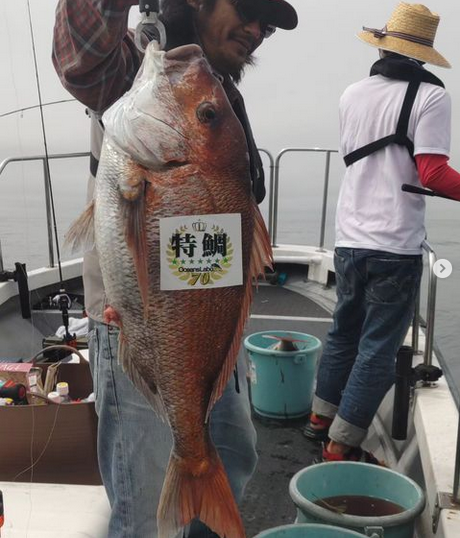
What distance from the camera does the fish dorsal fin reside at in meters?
1.27

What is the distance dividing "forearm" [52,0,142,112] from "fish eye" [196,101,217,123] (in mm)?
219

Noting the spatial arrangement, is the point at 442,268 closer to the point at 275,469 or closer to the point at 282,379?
the point at 282,379

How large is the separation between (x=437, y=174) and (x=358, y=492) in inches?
54.1

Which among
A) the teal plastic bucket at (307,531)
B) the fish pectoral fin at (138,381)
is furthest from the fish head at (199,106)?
the teal plastic bucket at (307,531)

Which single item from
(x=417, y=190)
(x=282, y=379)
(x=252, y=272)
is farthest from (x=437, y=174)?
(x=252, y=272)

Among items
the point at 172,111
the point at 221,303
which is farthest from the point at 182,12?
the point at 221,303

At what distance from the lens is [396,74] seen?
8.86 ft

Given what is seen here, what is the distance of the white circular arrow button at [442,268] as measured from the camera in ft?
8.86

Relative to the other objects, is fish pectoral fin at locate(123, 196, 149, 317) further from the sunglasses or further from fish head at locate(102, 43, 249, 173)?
the sunglasses

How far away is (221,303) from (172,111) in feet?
1.36

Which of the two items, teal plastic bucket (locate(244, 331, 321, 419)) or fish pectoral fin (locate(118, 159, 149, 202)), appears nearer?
fish pectoral fin (locate(118, 159, 149, 202))

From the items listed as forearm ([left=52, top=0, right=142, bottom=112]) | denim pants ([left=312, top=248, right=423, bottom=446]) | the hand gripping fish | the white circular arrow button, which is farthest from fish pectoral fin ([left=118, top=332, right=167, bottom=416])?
the white circular arrow button

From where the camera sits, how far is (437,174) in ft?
8.40

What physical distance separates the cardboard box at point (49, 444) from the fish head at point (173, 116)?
130 centimetres
